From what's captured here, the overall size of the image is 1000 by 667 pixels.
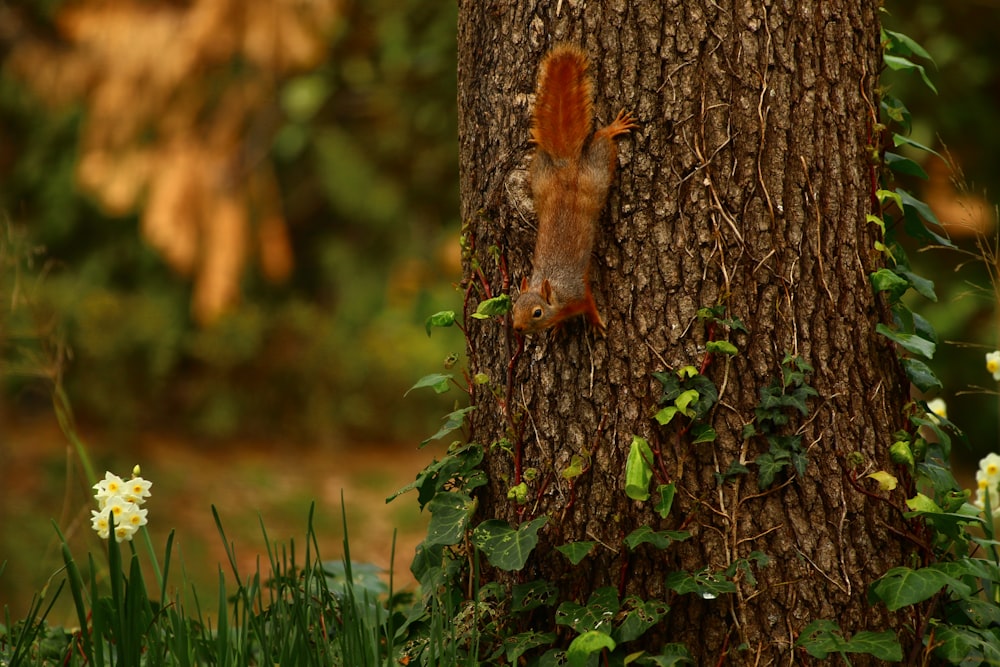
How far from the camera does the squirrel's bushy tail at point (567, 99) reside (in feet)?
7.14

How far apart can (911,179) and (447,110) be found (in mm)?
2761

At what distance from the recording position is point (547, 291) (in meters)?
2.11

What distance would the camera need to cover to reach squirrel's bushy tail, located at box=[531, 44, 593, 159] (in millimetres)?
2178

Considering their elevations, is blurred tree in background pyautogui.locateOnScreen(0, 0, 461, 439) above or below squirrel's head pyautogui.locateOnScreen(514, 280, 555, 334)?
above

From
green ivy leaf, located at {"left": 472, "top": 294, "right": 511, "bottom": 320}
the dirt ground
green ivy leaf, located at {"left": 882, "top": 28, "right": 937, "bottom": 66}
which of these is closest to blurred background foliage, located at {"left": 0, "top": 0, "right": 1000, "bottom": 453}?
Result: the dirt ground

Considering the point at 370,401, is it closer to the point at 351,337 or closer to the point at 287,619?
the point at 351,337

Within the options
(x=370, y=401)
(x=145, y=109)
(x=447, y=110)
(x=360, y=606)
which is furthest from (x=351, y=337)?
(x=360, y=606)

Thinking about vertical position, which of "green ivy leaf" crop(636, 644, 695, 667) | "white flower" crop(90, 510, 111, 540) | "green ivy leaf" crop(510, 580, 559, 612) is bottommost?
"green ivy leaf" crop(636, 644, 695, 667)

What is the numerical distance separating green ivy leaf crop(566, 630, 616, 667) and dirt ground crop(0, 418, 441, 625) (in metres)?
4.26

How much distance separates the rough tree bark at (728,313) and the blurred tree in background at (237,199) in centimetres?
394

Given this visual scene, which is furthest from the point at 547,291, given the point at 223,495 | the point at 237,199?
the point at 237,199

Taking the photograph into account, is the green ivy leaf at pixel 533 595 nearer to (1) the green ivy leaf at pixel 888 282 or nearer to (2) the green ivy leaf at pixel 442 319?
(2) the green ivy leaf at pixel 442 319

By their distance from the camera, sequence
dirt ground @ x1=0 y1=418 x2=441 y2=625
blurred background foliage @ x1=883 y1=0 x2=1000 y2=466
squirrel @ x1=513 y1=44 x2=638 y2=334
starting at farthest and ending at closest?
dirt ground @ x1=0 y1=418 x2=441 y2=625 → blurred background foliage @ x1=883 y1=0 x2=1000 y2=466 → squirrel @ x1=513 y1=44 x2=638 y2=334

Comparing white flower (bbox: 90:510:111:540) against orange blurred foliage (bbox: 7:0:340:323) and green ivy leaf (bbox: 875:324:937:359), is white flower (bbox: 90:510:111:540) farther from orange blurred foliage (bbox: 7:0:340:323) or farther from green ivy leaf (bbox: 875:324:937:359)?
orange blurred foliage (bbox: 7:0:340:323)
